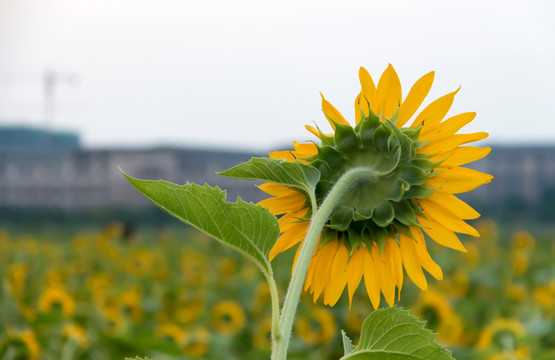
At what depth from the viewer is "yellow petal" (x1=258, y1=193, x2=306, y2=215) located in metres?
0.52

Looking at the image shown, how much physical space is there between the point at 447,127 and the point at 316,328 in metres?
2.01

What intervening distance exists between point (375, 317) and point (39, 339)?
5.05 feet

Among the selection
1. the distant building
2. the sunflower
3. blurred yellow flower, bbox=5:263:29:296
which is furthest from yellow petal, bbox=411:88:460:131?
the distant building

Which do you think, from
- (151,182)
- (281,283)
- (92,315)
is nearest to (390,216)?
(151,182)

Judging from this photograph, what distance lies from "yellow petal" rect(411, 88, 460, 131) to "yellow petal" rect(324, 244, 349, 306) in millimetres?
112

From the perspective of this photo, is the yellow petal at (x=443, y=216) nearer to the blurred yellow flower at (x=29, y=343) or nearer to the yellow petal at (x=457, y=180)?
the yellow petal at (x=457, y=180)

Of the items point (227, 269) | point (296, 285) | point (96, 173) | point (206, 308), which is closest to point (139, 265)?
point (227, 269)

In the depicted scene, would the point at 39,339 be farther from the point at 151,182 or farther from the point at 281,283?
the point at 281,283

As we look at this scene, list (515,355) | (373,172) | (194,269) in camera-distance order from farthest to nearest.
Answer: (194,269), (515,355), (373,172)

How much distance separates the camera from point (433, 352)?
0.43 meters

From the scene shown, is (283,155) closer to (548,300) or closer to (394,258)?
(394,258)

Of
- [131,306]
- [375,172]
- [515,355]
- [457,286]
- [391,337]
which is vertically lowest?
[457,286]

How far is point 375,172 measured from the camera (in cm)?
49

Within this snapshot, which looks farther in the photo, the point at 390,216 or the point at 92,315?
the point at 92,315
